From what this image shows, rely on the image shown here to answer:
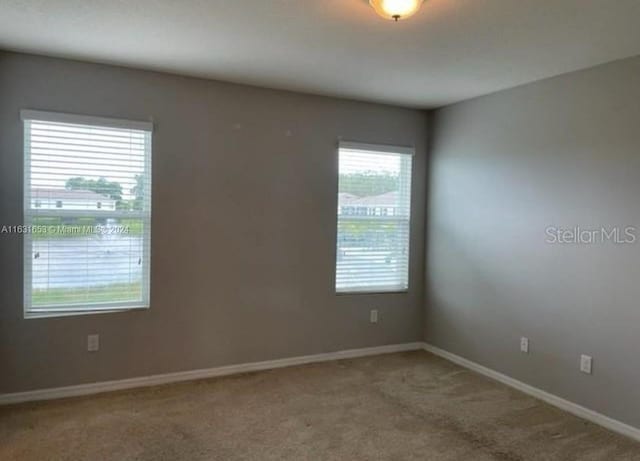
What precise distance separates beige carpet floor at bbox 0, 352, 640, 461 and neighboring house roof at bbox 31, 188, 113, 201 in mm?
1463

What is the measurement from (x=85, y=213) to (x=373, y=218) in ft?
8.27

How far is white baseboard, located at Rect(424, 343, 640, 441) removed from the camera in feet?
10.1

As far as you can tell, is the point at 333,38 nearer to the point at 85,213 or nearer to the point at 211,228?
the point at 211,228

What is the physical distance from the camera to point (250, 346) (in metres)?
4.12

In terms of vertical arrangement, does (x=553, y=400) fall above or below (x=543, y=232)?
below

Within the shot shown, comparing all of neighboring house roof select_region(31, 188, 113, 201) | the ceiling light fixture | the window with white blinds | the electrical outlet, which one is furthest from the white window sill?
the ceiling light fixture

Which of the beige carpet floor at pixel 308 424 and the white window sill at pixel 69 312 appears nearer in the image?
the beige carpet floor at pixel 308 424

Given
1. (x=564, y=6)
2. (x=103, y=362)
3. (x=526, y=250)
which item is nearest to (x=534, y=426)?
(x=526, y=250)

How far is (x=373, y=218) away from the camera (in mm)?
4641

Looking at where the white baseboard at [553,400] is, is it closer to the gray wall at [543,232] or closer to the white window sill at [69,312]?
the gray wall at [543,232]

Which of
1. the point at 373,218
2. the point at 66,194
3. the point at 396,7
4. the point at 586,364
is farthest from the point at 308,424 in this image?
the point at 396,7

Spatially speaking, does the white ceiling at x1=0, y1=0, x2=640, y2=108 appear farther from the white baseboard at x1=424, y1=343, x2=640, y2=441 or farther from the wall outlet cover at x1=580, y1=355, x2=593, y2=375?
the white baseboard at x1=424, y1=343, x2=640, y2=441

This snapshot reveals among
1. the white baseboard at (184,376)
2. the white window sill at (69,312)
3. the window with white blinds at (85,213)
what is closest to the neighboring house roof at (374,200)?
the white baseboard at (184,376)

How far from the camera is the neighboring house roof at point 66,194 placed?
11.1 feet
